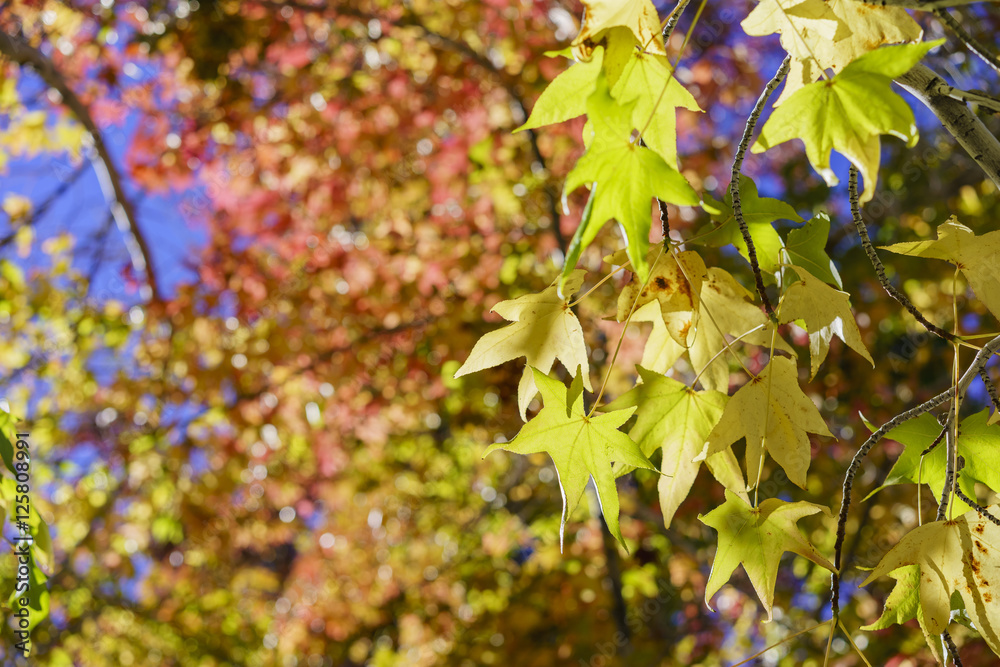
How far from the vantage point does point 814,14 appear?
0.70 metres

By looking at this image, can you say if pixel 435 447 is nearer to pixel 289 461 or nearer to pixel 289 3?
pixel 289 461

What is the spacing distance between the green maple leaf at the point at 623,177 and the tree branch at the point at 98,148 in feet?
8.19

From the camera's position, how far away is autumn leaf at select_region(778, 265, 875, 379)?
31.3 inches

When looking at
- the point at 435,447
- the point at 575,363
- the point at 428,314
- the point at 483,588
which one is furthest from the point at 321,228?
the point at 575,363

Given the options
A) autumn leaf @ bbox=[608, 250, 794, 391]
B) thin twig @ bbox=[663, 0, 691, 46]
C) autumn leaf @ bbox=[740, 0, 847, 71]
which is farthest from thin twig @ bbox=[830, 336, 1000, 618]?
thin twig @ bbox=[663, 0, 691, 46]

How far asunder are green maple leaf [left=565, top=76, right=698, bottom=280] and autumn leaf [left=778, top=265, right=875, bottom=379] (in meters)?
0.24

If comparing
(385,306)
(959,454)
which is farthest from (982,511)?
(385,306)

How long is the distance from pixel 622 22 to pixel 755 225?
1.04 feet

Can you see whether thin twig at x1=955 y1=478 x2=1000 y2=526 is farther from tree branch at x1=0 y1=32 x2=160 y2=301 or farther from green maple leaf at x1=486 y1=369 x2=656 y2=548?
tree branch at x1=0 y1=32 x2=160 y2=301

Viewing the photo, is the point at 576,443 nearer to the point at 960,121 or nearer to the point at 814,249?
the point at 814,249

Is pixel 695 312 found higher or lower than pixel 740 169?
lower

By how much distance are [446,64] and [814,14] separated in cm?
292

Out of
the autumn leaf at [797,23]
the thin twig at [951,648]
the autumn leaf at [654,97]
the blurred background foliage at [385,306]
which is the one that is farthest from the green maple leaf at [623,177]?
the blurred background foliage at [385,306]

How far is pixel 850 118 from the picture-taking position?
661 mm
